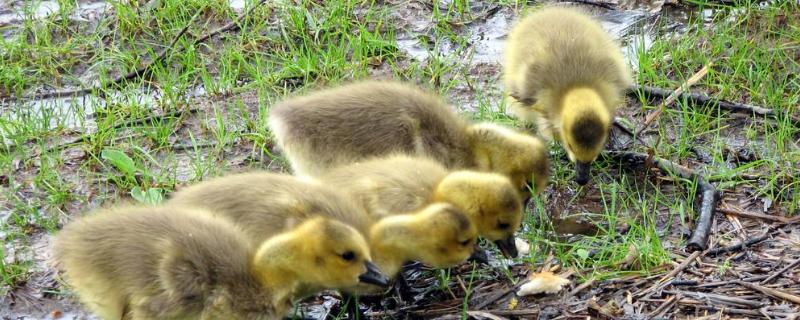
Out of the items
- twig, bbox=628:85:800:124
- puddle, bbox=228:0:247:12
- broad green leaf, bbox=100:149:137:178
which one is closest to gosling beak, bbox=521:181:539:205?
twig, bbox=628:85:800:124

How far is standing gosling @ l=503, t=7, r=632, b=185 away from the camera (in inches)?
156

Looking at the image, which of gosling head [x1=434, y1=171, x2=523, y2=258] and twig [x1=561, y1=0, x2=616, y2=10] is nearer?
gosling head [x1=434, y1=171, x2=523, y2=258]

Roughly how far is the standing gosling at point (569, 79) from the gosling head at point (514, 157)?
8.5 inches

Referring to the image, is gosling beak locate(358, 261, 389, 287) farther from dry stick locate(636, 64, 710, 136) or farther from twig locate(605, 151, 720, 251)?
dry stick locate(636, 64, 710, 136)

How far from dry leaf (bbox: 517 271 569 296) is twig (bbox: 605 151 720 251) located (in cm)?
50

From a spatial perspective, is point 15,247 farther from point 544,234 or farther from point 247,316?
point 544,234

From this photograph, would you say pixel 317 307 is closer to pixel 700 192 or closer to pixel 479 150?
pixel 479 150

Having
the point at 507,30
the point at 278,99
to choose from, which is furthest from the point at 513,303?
the point at 507,30

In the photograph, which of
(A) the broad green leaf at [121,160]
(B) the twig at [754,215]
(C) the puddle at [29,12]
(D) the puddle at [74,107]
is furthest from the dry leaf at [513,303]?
(C) the puddle at [29,12]

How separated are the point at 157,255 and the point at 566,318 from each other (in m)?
1.18

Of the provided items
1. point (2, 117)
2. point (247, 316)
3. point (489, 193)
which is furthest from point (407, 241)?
point (2, 117)

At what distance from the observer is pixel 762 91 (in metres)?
4.54

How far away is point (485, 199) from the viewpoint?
332 centimetres

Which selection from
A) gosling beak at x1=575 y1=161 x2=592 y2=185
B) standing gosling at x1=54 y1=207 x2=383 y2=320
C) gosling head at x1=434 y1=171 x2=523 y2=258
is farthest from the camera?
gosling beak at x1=575 y1=161 x2=592 y2=185
